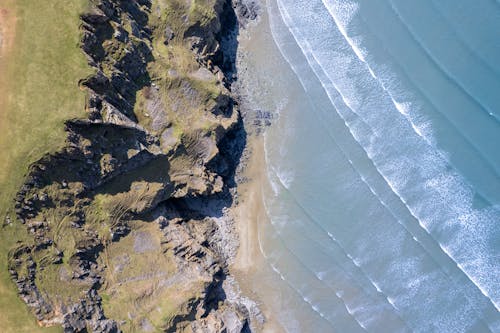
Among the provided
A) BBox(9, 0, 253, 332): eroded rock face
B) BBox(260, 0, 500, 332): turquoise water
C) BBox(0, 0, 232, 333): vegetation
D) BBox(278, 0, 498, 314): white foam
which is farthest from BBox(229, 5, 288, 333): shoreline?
BBox(278, 0, 498, 314): white foam

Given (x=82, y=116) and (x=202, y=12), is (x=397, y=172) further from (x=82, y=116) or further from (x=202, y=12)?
(x=82, y=116)

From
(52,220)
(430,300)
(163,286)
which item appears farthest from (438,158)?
(52,220)

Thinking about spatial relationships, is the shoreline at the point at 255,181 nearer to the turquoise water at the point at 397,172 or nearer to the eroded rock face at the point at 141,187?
the eroded rock face at the point at 141,187

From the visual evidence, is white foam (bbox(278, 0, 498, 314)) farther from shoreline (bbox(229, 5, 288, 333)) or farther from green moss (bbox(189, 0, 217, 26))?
green moss (bbox(189, 0, 217, 26))

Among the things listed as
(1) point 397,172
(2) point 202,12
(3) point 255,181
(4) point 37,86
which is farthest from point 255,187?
(4) point 37,86

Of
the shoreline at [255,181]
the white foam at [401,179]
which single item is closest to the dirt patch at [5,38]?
the shoreline at [255,181]
